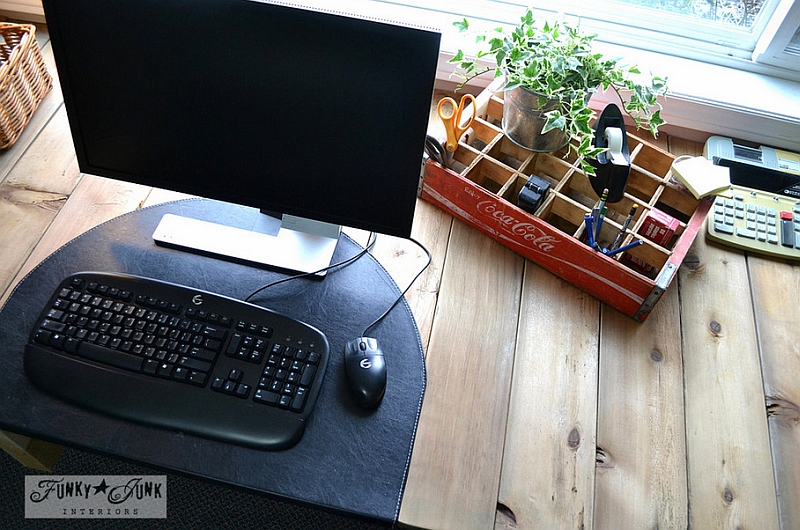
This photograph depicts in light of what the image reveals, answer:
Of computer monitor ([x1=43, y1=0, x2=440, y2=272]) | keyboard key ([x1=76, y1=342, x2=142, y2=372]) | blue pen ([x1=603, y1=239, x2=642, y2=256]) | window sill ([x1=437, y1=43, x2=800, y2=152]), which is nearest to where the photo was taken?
computer monitor ([x1=43, y1=0, x2=440, y2=272])

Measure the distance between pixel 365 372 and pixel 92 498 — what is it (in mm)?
710

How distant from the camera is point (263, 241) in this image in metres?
1.16

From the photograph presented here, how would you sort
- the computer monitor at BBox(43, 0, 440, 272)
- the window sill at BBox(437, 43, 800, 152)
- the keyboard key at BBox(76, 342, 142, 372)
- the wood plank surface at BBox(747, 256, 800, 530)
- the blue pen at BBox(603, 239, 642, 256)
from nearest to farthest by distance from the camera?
the computer monitor at BBox(43, 0, 440, 272)
the keyboard key at BBox(76, 342, 142, 372)
the wood plank surface at BBox(747, 256, 800, 530)
the blue pen at BBox(603, 239, 642, 256)
the window sill at BBox(437, 43, 800, 152)

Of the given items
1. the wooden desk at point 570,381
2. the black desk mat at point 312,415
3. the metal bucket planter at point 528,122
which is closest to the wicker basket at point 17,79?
the wooden desk at point 570,381

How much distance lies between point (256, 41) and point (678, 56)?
1254 mm

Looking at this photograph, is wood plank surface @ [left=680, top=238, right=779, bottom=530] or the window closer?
wood plank surface @ [left=680, top=238, right=779, bottom=530]

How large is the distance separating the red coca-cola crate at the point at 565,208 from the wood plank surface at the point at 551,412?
6 cm

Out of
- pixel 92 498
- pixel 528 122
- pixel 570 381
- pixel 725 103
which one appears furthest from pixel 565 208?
pixel 92 498

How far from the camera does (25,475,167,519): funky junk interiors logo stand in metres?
1.32

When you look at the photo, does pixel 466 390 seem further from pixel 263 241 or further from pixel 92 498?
pixel 92 498

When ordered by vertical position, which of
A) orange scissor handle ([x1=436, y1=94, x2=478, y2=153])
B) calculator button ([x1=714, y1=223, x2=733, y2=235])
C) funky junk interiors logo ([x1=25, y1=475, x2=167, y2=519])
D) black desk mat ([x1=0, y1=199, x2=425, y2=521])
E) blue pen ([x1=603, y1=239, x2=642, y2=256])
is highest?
orange scissor handle ([x1=436, y1=94, x2=478, y2=153])

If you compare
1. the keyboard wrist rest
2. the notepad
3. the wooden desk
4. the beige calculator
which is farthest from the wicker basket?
the beige calculator

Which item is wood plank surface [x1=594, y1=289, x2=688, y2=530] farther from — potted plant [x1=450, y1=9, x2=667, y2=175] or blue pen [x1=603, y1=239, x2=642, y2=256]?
potted plant [x1=450, y1=9, x2=667, y2=175]

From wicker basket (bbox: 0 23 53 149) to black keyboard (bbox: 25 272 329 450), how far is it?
1.75ft
